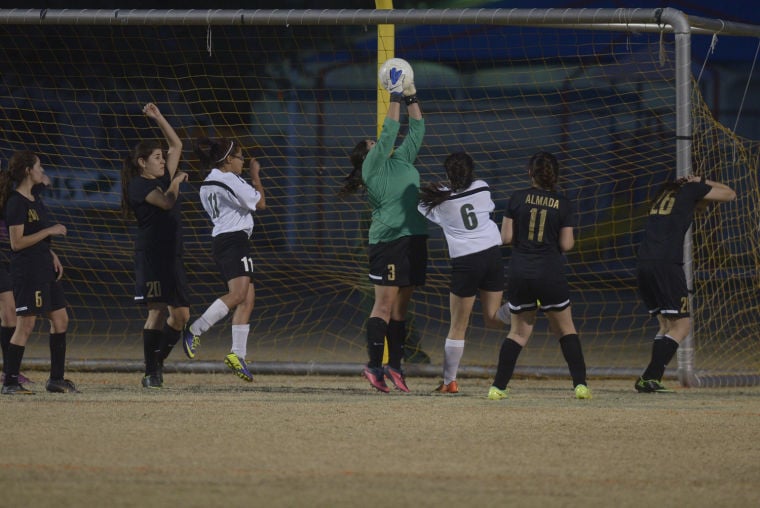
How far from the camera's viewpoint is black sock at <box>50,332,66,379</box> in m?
8.89

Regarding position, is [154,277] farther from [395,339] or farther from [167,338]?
[395,339]

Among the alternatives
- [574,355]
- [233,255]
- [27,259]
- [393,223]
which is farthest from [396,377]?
[27,259]

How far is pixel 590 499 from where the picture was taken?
16.6 ft

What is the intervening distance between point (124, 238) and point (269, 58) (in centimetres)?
916

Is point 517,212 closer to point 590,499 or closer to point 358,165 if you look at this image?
point 358,165

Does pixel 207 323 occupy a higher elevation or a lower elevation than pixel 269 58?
lower

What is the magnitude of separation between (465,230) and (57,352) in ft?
10.6

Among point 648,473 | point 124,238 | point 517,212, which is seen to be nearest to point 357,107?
point 124,238

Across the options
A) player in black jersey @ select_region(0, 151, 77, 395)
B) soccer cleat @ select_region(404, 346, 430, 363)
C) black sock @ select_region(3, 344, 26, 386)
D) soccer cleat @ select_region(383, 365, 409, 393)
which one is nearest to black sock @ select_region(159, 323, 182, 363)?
player in black jersey @ select_region(0, 151, 77, 395)

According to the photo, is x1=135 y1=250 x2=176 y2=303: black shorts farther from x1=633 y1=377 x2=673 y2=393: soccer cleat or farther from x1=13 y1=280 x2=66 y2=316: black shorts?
x1=633 y1=377 x2=673 y2=393: soccer cleat

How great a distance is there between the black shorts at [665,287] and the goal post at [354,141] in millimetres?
641

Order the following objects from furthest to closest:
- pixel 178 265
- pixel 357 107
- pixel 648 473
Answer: pixel 357 107, pixel 178 265, pixel 648 473

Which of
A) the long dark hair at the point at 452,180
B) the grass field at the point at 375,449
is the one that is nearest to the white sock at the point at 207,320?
the grass field at the point at 375,449

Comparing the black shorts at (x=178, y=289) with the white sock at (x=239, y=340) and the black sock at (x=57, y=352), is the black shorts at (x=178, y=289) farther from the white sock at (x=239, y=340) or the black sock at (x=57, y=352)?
the black sock at (x=57, y=352)
